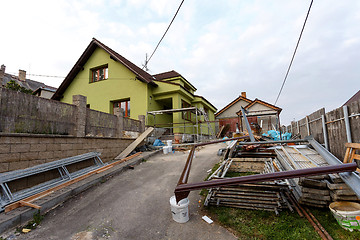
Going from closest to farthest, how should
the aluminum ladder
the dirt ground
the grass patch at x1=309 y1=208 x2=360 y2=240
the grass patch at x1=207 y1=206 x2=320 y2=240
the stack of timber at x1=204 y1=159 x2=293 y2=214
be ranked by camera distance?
1. the grass patch at x1=309 y1=208 x2=360 y2=240
2. the grass patch at x1=207 y1=206 x2=320 y2=240
3. the dirt ground
4. the stack of timber at x1=204 y1=159 x2=293 y2=214
5. the aluminum ladder

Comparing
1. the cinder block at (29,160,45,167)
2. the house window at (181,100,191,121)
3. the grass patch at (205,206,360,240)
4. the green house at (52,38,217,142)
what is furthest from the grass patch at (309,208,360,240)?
the house window at (181,100,191,121)

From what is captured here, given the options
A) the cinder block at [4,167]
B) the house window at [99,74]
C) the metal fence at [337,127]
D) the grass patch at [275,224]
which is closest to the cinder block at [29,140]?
the cinder block at [4,167]

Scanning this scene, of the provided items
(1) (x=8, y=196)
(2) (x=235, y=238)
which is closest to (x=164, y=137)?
(1) (x=8, y=196)

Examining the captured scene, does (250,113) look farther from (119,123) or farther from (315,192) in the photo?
(315,192)

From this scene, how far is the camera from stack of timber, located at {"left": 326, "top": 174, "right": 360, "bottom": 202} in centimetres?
272

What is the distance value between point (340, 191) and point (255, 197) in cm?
139

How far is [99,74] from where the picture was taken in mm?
14211

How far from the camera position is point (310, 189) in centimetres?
310

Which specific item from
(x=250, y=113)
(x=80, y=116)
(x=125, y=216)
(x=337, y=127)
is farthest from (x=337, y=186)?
(x=250, y=113)

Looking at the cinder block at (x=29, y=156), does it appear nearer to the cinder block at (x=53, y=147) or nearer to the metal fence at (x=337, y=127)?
the cinder block at (x=53, y=147)

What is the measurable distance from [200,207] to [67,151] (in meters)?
Answer: 4.81

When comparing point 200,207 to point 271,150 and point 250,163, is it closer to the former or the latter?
point 250,163

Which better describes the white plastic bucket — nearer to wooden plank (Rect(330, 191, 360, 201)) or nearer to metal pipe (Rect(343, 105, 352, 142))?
wooden plank (Rect(330, 191, 360, 201))

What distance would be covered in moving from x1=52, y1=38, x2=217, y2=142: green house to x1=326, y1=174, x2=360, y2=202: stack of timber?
9.02 metres
